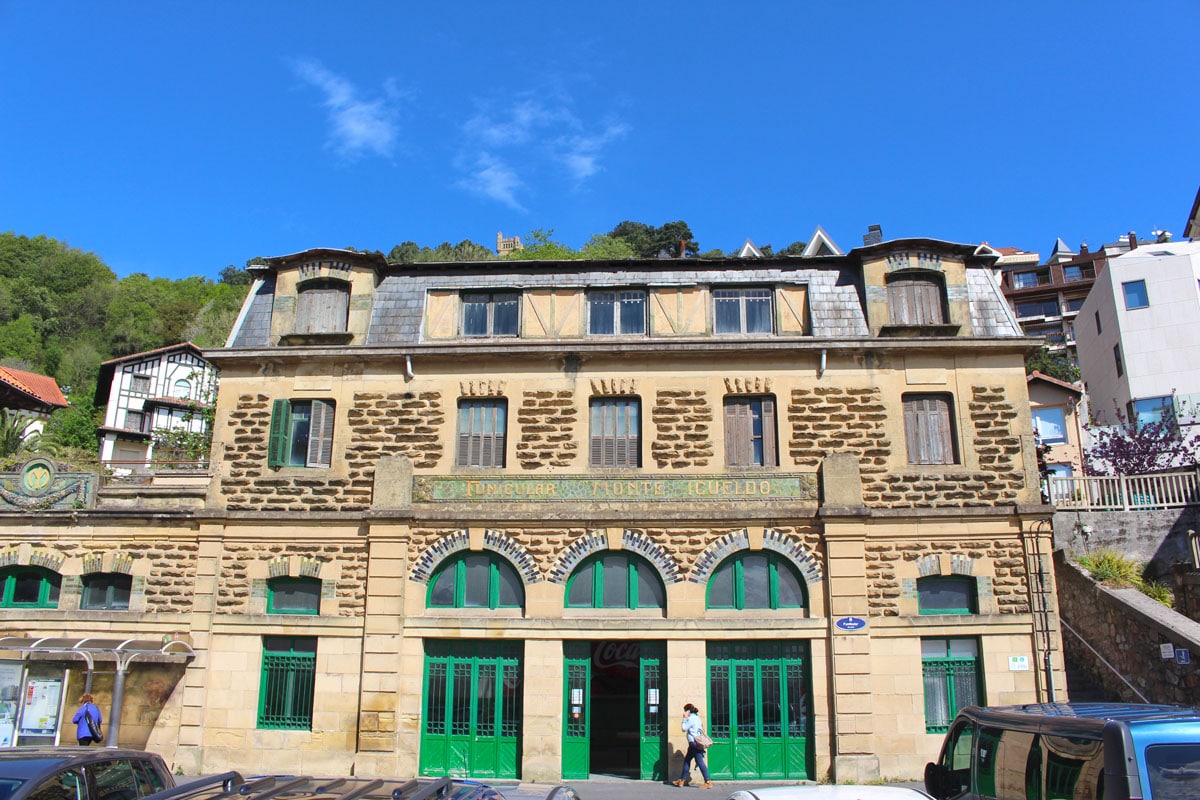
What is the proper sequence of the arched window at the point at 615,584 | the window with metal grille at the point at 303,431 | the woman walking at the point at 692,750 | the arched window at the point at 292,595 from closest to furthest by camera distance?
the woman walking at the point at 692,750 → the arched window at the point at 615,584 → the arched window at the point at 292,595 → the window with metal grille at the point at 303,431

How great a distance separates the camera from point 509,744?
57.5 ft

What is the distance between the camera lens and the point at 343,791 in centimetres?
559

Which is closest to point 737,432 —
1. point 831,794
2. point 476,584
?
point 476,584

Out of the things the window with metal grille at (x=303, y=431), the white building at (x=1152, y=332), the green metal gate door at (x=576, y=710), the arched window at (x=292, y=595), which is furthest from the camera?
the white building at (x=1152, y=332)

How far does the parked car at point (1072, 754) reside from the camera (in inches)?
267

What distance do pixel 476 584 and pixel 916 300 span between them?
11.6 m

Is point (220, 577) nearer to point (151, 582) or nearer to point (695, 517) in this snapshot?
point (151, 582)

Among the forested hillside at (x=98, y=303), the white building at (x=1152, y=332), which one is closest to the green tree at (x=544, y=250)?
the forested hillside at (x=98, y=303)

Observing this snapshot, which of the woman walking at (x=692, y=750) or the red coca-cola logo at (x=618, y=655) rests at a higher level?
the red coca-cola logo at (x=618, y=655)

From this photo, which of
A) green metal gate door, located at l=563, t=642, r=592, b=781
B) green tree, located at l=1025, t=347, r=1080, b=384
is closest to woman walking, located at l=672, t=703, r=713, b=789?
green metal gate door, located at l=563, t=642, r=592, b=781

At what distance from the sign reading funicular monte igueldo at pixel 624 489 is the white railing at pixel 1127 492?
894cm

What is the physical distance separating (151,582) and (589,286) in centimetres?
1164

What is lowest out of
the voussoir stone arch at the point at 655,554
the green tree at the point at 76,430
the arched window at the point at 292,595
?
the arched window at the point at 292,595

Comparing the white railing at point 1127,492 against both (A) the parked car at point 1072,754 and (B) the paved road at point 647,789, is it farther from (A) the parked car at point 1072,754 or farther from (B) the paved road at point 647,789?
(A) the parked car at point 1072,754
